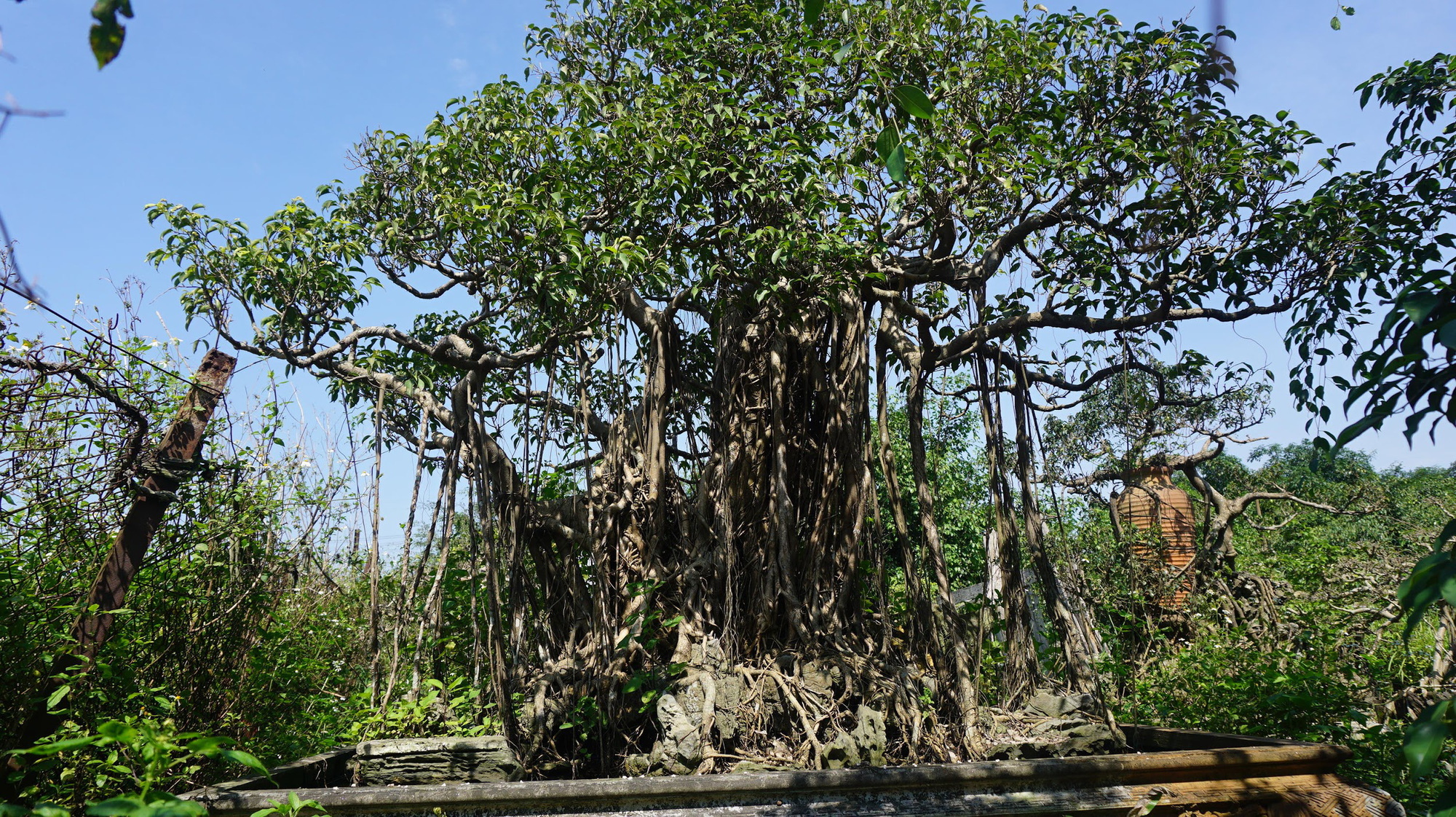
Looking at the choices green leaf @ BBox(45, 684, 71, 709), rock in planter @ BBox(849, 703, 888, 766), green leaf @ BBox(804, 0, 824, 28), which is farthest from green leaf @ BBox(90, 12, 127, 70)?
rock in planter @ BBox(849, 703, 888, 766)

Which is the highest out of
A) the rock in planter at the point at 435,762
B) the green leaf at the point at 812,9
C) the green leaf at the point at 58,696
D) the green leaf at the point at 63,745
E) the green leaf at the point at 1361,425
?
the green leaf at the point at 812,9

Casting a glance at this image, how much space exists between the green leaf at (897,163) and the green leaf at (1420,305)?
1045 mm

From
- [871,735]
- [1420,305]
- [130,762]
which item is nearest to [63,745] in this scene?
[130,762]

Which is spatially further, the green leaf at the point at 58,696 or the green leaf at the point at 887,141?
the green leaf at the point at 58,696

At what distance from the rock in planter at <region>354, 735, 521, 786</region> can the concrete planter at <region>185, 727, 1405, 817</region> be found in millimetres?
497

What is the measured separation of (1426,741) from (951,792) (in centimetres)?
258

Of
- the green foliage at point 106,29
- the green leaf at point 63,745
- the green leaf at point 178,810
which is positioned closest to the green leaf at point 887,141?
the green foliage at point 106,29

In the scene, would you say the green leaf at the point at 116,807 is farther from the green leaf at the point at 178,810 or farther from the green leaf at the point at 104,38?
the green leaf at the point at 104,38

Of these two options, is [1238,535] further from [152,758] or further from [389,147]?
[152,758]

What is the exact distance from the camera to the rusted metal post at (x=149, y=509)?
3621 millimetres

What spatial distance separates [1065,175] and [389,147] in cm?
467

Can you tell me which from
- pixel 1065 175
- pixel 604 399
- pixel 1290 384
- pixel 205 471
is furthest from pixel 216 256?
pixel 1290 384

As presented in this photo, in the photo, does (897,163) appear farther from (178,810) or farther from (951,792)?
(951,792)

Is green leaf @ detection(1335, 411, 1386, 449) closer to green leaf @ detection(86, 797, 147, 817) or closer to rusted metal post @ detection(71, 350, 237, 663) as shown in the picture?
green leaf @ detection(86, 797, 147, 817)
